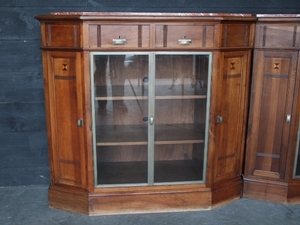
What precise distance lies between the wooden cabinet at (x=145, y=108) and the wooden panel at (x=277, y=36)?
7cm

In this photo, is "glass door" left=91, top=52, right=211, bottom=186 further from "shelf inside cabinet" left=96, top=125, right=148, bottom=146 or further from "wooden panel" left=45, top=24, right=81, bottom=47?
"wooden panel" left=45, top=24, right=81, bottom=47

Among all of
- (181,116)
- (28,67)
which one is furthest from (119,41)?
(28,67)

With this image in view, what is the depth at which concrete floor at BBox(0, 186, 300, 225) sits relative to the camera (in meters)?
2.37

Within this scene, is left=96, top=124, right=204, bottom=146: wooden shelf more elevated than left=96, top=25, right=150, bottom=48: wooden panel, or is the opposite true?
left=96, top=25, right=150, bottom=48: wooden panel

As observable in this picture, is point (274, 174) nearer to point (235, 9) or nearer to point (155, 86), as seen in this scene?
point (155, 86)

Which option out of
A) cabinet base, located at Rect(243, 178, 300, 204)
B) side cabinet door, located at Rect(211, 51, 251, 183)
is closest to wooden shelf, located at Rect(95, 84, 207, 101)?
side cabinet door, located at Rect(211, 51, 251, 183)

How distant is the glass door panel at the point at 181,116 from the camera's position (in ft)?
7.69

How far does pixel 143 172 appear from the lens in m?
2.49

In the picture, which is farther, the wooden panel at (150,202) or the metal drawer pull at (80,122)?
the wooden panel at (150,202)

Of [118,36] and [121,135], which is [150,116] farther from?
[118,36]

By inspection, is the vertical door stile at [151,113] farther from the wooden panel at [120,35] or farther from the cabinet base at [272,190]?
the cabinet base at [272,190]

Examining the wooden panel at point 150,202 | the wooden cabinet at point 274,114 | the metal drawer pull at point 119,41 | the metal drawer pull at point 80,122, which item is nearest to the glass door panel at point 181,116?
the wooden panel at point 150,202

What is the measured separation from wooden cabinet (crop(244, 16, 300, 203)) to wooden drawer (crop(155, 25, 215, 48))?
16.8 inches

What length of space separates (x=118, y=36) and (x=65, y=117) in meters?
0.68
